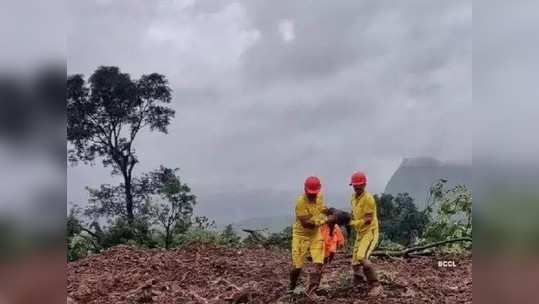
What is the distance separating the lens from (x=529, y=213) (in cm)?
166

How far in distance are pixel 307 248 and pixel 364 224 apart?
43 cm

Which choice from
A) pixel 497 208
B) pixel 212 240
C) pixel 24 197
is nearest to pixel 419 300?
pixel 212 240

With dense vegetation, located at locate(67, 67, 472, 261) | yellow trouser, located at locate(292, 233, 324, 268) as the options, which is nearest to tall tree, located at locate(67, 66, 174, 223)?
dense vegetation, located at locate(67, 67, 472, 261)

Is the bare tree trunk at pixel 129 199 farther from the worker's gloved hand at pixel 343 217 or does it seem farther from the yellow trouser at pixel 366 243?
the yellow trouser at pixel 366 243

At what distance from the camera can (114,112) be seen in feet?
19.9

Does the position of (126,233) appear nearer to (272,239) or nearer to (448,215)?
(272,239)

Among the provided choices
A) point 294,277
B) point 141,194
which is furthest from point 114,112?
point 294,277

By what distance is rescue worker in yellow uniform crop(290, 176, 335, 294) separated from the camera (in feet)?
14.2

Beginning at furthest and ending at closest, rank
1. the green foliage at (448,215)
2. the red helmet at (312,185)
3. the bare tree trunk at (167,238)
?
1. the bare tree trunk at (167,238)
2. the green foliage at (448,215)
3. the red helmet at (312,185)

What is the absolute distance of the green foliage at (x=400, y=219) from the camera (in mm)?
5406

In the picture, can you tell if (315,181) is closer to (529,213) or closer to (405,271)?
(405,271)

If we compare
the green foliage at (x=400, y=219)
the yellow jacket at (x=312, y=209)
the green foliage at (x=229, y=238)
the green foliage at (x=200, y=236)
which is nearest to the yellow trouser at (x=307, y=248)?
the yellow jacket at (x=312, y=209)

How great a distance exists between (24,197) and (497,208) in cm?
130

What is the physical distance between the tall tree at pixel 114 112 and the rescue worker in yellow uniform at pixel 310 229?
1.75m
